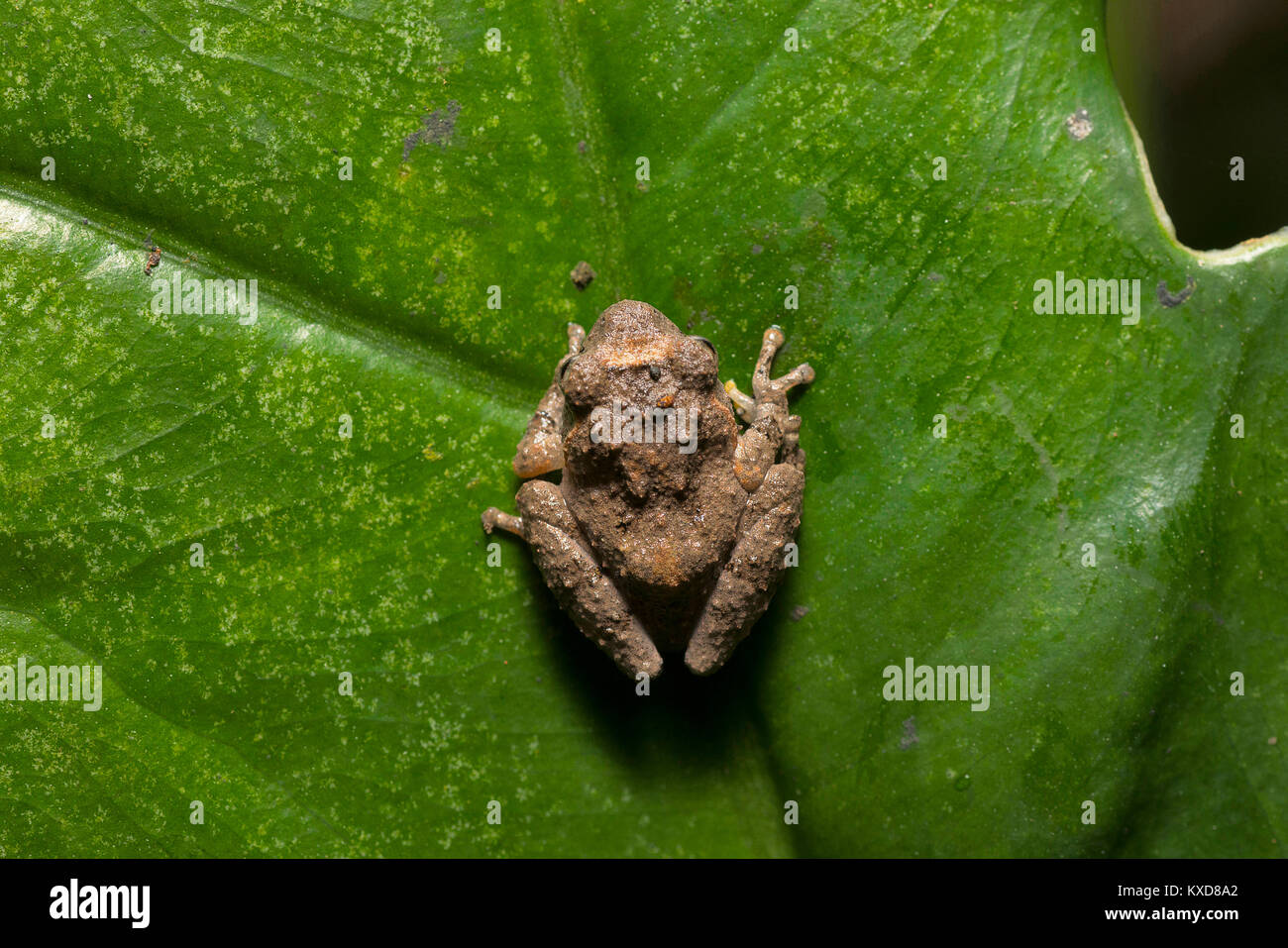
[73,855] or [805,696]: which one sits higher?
[805,696]

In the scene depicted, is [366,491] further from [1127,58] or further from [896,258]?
[1127,58]

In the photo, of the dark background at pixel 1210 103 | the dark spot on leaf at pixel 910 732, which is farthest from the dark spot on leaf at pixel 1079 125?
the dark spot on leaf at pixel 910 732

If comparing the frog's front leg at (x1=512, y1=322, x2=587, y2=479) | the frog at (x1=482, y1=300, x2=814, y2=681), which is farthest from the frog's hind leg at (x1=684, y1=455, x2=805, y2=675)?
the frog's front leg at (x1=512, y1=322, x2=587, y2=479)

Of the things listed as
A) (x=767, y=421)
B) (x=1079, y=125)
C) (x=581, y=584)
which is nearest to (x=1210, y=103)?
(x=1079, y=125)

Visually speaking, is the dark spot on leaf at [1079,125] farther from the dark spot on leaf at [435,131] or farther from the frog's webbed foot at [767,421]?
the dark spot on leaf at [435,131]

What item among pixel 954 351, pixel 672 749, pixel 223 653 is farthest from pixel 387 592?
pixel 954 351

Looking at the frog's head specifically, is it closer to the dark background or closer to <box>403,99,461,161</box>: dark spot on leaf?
<box>403,99,461,161</box>: dark spot on leaf
